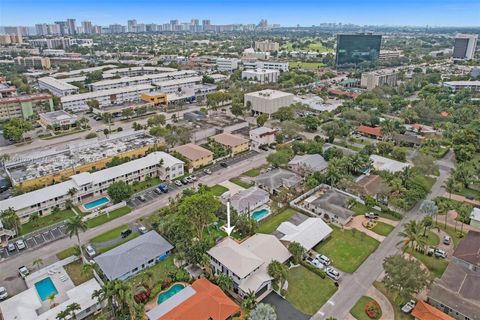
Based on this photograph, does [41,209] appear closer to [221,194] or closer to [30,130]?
[221,194]

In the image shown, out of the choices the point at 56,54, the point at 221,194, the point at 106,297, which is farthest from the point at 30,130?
the point at 56,54

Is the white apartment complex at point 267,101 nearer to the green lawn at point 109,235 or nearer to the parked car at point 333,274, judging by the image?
the green lawn at point 109,235

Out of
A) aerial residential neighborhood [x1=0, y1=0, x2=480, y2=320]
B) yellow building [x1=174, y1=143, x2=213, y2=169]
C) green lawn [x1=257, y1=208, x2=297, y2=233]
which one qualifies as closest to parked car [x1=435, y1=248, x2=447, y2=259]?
aerial residential neighborhood [x1=0, y1=0, x2=480, y2=320]

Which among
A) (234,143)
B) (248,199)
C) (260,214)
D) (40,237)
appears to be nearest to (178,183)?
(248,199)

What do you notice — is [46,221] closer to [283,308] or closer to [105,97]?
[283,308]

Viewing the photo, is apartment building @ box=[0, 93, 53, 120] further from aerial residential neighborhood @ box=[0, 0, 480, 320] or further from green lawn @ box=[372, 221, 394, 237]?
green lawn @ box=[372, 221, 394, 237]
